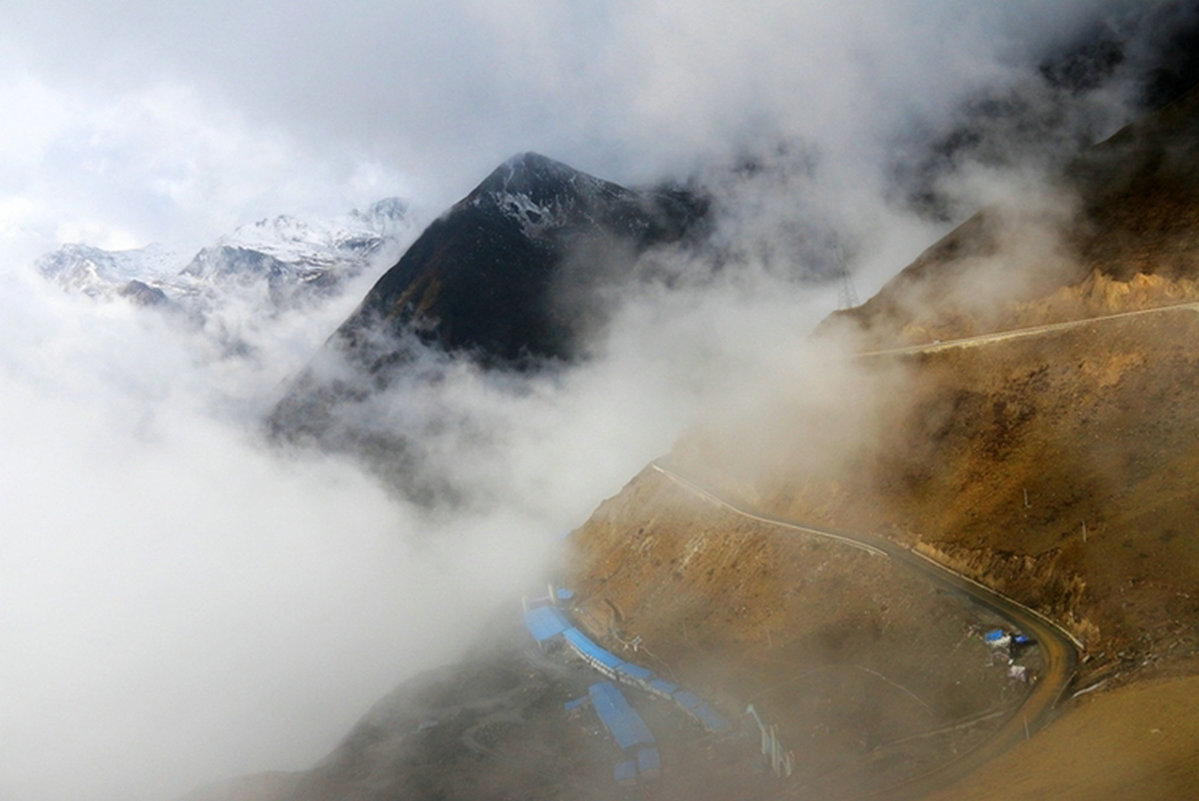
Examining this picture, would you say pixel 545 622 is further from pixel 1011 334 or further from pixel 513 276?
pixel 513 276

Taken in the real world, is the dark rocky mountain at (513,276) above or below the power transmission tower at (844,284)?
above

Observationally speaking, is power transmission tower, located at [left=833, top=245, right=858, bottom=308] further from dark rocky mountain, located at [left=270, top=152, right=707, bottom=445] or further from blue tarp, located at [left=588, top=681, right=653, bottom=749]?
blue tarp, located at [left=588, top=681, right=653, bottom=749]

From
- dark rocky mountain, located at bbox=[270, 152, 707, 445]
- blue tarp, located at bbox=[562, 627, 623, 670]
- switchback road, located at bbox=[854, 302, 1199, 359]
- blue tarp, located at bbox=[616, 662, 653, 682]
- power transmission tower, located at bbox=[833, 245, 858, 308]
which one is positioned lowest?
blue tarp, located at bbox=[616, 662, 653, 682]

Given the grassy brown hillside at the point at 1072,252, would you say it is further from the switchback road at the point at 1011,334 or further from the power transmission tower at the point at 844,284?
the power transmission tower at the point at 844,284

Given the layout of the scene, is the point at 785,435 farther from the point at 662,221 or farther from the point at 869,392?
the point at 662,221

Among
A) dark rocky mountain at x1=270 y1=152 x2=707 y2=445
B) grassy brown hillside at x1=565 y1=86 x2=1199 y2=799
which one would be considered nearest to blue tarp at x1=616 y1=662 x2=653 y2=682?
grassy brown hillside at x1=565 y1=86 x2=1199 y2=799

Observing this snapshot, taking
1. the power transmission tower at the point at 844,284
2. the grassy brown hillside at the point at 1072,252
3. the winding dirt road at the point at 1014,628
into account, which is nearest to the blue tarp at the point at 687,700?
the winding dirt road at the point at 1014,628

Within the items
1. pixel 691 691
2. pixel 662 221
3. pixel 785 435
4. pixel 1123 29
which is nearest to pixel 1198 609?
pixel 691 691
